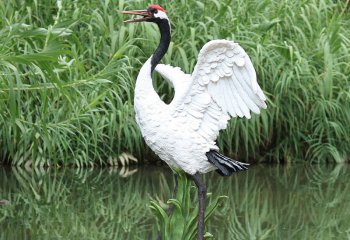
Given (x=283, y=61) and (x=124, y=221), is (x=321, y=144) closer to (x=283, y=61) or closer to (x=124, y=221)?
(x=283, y=61)

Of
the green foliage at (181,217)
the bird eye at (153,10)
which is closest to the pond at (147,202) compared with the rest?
the green foliage at (181,217)

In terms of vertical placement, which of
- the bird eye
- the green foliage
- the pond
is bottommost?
the pond

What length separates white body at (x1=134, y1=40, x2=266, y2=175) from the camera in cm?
582

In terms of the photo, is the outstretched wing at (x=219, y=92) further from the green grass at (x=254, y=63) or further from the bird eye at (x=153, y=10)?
the green grass at (x=254, y=63)

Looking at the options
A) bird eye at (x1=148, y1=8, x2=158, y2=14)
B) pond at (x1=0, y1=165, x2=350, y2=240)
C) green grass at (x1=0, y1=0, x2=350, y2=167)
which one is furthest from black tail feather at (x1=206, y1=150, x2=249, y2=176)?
green grass at (x1=0, y1=0, x2=350, y2=167)

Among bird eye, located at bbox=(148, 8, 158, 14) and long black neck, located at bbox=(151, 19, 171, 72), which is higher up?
bird eye, located at bbox=(148, 8, 158, 14)

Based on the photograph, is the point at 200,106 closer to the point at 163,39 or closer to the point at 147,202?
the point at 163,39

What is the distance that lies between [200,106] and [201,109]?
0.07ft

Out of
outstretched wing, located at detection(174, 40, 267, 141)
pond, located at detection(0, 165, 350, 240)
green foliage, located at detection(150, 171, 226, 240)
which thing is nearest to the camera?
outstretched wing, located at detection(174, 40, 267, 141)

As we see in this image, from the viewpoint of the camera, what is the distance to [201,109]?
5.90 meters

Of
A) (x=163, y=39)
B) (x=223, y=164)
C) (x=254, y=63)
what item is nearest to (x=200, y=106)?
(x=223, y=164)

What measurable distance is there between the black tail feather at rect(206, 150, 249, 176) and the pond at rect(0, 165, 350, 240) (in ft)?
3.80

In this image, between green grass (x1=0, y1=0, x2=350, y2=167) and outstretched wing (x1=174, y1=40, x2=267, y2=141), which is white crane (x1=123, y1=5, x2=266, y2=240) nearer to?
outstretched wing (x1=174, y1=40, x2=267, y2=141)

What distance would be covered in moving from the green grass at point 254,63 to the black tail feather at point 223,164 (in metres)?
3.52
